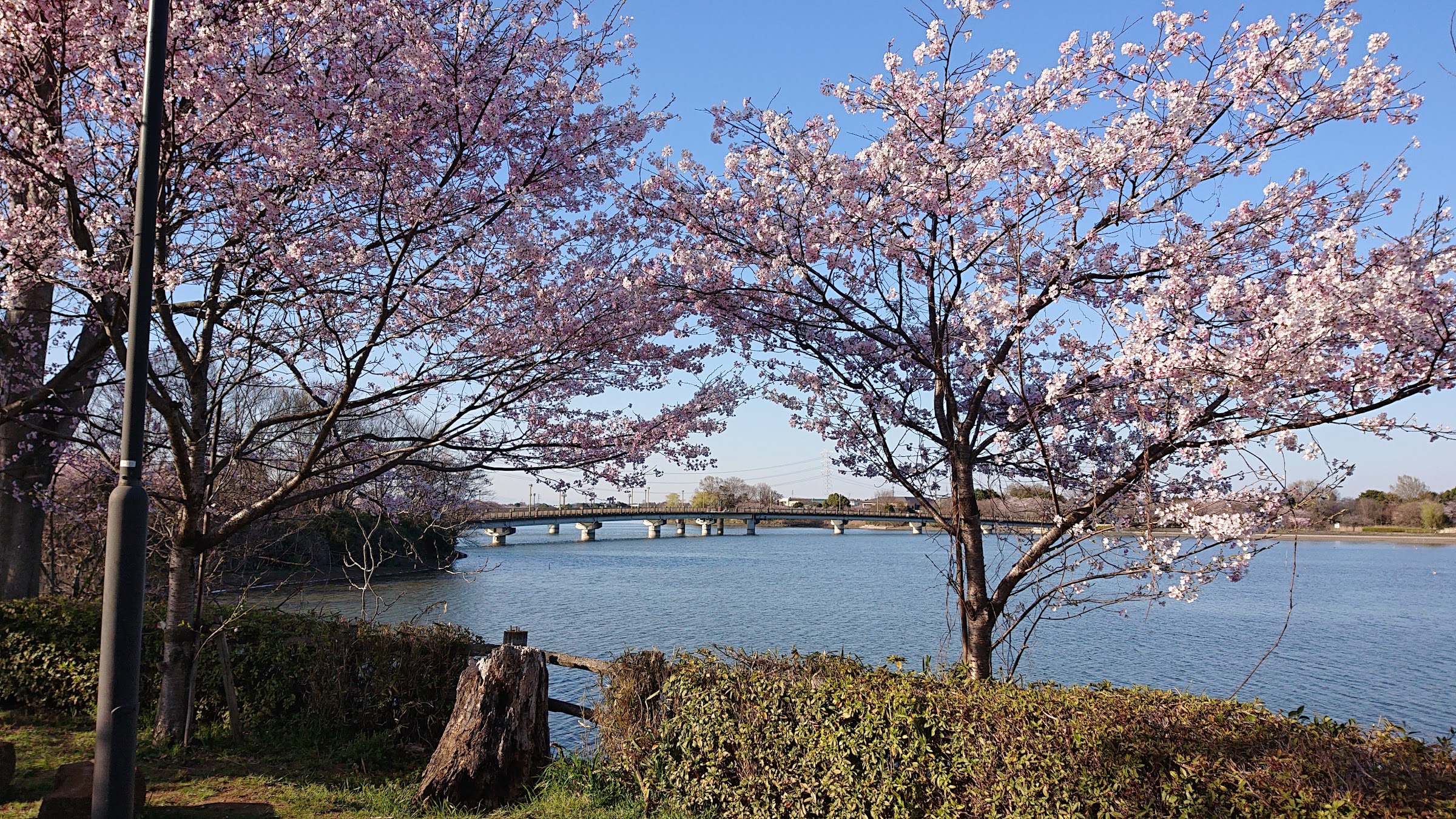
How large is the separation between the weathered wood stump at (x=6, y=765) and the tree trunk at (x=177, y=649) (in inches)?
54.8

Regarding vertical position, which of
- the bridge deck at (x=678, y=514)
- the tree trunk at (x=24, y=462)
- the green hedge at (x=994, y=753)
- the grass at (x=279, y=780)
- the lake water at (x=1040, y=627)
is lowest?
the lake water at (x=1040, y=627)

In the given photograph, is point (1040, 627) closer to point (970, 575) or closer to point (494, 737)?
point (970, 575)

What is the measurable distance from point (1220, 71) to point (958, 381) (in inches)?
107

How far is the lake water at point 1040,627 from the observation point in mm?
15062

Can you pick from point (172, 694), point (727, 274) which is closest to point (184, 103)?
point (727, 274)

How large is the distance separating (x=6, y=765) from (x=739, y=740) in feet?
17.0

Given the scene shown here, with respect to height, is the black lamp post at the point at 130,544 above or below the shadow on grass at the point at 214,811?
above

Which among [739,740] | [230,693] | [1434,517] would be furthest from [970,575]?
[1434,517]

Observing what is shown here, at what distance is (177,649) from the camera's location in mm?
7445

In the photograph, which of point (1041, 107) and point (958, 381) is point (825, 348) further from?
point (1041, 107)

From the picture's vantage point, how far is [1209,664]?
16.7 metres

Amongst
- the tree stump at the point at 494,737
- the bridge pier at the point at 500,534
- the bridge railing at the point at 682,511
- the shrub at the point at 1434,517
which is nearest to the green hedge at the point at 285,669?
the tree stump at the point at 494,737

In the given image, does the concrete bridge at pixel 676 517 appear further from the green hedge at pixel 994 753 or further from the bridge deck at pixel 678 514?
the green hedge at pixel 994 753

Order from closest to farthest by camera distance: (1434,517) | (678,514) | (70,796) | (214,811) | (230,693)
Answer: (70,796)
(214,811)
(230,693)
(1434,517)
(678,514)
